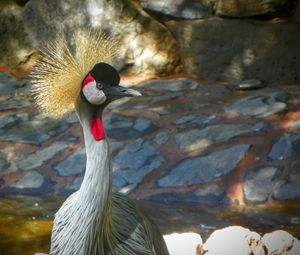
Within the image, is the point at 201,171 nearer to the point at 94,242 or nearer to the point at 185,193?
the point at 185,193

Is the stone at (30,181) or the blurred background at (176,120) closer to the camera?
the blurred background at (176,120)

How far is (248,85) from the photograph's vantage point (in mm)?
6363

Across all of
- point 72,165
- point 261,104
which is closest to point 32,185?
point 72,165

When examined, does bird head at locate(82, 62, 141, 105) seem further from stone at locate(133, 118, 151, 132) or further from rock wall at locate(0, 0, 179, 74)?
rock wall at locate(0, 0, 179, 74)

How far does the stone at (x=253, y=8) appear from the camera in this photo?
6.54 metres

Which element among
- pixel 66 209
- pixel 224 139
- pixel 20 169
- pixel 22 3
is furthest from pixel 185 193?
pixel 22 3

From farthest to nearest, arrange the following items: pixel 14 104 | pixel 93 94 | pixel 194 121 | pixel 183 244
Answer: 1. pixel 14 104
2. pixel 194 121
3. pixel 183 244
4. pixel 93 94

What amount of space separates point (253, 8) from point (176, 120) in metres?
1.50

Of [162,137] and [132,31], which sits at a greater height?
[132,31]

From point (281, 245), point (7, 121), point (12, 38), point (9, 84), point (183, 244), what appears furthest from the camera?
point (12, 38)

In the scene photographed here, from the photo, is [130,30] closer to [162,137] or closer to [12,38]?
[12,38]

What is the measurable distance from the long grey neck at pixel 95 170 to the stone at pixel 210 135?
248cm

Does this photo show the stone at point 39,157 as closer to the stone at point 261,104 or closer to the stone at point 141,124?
the stone at point 141,124

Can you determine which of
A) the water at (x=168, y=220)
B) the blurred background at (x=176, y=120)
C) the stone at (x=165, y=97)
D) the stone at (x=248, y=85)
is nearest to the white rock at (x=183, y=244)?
the blurred background at (x=176, y=120)
